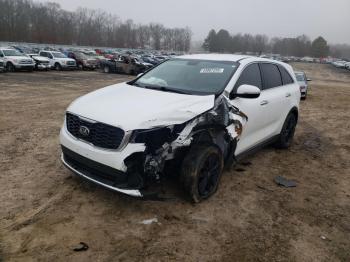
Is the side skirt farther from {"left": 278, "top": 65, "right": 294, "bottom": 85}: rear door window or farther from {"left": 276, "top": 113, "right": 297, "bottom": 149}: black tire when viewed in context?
{"left": 278, "top": 65, "right": 294, "bottom": 85}: rear door window

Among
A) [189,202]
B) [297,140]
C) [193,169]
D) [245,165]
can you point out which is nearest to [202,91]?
[193,169]

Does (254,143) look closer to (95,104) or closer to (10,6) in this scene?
(95,104)

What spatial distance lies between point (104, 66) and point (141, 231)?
26.5m

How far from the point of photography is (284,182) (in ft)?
17.6

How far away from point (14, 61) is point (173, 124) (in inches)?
884

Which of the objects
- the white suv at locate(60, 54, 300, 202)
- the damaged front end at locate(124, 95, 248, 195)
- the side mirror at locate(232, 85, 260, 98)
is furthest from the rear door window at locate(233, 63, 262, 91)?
the damaged front end at locate(124, 95, 248, 195)

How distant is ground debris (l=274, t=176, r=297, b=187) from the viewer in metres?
5.28

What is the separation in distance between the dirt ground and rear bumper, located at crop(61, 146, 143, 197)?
40cm

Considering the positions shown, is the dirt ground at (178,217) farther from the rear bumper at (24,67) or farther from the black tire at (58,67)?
the black tire at (58,67)

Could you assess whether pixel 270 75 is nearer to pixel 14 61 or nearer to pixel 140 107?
pixel 140 107

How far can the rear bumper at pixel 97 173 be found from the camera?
3.71 metres

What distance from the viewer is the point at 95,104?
4.17 m

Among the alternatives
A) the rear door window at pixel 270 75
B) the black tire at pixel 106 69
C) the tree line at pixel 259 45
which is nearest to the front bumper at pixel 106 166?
the rear door window at pixel 270 75

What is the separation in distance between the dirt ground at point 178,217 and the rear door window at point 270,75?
4.56 ft
